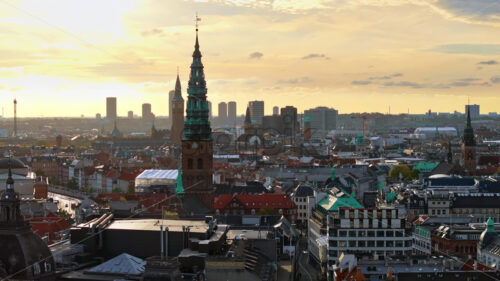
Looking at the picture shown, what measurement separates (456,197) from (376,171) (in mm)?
60567

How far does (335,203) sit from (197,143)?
15.2m

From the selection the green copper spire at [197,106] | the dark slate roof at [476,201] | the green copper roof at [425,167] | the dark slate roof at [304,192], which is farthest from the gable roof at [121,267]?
the green copper roof at [425,167]

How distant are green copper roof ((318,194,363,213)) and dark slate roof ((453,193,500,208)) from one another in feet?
48.7

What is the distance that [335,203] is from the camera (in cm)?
8056

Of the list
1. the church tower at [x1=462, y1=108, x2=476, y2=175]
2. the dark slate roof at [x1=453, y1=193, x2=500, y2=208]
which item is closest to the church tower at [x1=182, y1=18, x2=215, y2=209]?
the dark slate roof at [x1=453, y1=193, x2=500, y2=208]

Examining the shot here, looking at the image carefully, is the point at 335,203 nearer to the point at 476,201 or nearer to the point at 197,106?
the point at 197,106

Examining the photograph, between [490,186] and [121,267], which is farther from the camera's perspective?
[490,186]

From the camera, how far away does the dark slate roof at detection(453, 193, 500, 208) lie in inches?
3620

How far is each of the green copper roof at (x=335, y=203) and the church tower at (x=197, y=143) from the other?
11897 millimetres

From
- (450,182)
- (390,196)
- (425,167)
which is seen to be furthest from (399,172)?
(390,196)

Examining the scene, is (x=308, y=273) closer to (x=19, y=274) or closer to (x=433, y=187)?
(x=19, y=274)

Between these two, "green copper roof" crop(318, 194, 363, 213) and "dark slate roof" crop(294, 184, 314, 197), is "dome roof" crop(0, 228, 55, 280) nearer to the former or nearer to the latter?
"green copper roof" crop(318, 194, 363, 213)

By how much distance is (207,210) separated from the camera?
75312 millimetres

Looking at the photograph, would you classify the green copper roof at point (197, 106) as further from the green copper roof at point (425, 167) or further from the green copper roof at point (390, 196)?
the green copper roof at point (425, 167)
